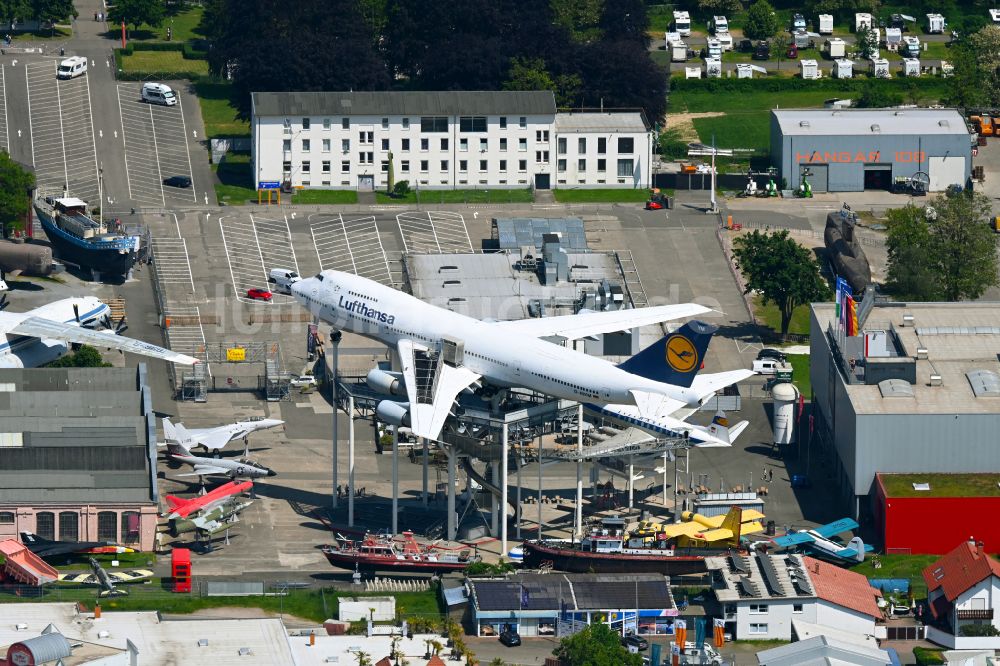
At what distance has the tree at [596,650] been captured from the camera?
190 m

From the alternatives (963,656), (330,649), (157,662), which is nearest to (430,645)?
(330,649)

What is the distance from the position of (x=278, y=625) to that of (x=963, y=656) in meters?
48.6

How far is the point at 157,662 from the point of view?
18438cm

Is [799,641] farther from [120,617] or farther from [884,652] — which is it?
[120,617]

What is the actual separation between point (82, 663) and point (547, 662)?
112ft

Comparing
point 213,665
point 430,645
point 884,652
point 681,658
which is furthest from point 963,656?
point 213,665

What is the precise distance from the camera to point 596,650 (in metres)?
191

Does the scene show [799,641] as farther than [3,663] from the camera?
Yes

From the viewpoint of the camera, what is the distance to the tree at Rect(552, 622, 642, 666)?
190 meters

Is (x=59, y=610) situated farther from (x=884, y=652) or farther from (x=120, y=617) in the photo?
(x=884, y=652)

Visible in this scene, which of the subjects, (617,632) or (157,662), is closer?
(157,662)

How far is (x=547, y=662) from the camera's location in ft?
644

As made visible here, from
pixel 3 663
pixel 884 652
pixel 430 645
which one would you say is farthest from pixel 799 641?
pixel 3 663

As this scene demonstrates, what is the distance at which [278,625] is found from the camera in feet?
627
